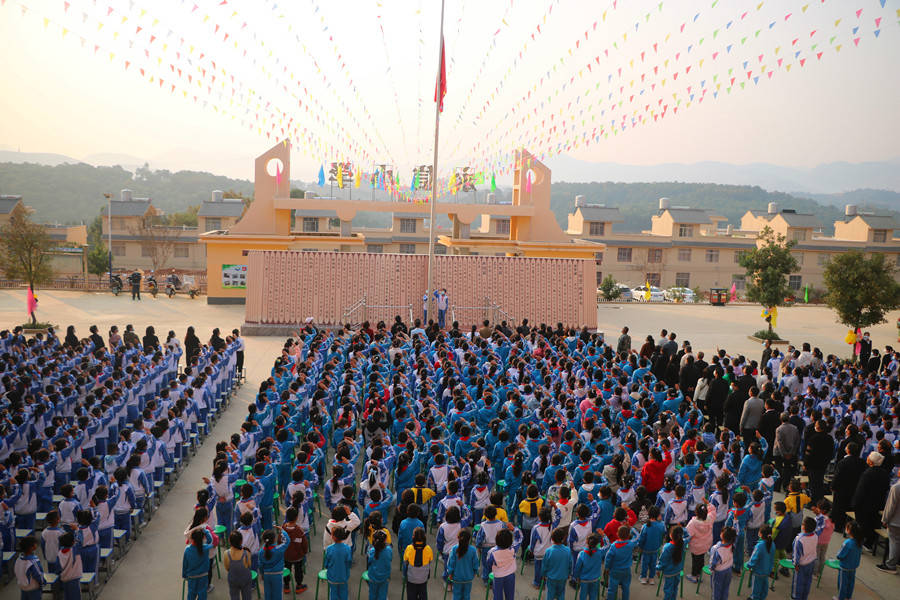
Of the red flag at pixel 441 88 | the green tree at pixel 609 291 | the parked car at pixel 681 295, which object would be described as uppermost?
the red flag at pixel 441 88

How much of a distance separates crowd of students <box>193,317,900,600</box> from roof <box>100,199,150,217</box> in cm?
4508

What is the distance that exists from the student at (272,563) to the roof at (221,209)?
46.4 metres

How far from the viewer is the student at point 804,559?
24.9 ft

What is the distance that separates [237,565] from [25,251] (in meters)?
21.6

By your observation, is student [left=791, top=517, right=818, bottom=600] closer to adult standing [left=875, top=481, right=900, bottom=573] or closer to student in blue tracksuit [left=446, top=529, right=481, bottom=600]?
adult standing [left=875, top=481, right=900, bottom=573]

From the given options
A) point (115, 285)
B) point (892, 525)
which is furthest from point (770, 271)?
point (115, 285)

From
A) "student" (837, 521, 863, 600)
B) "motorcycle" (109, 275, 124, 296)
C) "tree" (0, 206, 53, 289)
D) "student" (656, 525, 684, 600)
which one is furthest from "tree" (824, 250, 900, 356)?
"motorcycle" (109, 275, 124, 296)

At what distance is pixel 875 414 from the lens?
12.2 m

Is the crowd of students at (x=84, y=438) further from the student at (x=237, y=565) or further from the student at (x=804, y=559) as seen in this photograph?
the student at (x=804, y=559)

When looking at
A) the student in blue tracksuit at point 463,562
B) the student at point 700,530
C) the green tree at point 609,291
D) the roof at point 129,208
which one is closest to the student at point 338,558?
the student in blue tracksuit at point 463,562

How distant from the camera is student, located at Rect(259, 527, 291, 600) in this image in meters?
6.91

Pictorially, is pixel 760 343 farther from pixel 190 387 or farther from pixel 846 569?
pixel 190 387

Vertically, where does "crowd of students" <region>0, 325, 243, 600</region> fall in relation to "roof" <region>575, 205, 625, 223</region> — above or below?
below

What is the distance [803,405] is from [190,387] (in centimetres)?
1083
